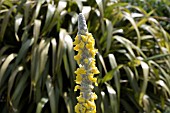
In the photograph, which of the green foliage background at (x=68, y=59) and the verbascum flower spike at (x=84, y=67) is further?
the green foliage background at (x=68, y=59)

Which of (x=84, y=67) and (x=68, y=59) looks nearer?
(x=84, y=67)

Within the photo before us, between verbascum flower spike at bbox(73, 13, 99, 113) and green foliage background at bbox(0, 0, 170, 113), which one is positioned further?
green foliage background at bbox(0, 0, 170, 113)

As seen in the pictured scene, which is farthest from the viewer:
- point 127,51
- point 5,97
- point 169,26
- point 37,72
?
point 169,26

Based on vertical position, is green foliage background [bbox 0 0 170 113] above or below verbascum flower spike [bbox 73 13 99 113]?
below

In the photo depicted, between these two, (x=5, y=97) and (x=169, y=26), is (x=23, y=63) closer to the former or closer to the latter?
(x=5, y=97)

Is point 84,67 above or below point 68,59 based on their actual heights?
above

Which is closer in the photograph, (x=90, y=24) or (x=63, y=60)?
(x=63, y=60)

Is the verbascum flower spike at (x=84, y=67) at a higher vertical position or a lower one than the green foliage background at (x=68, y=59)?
higher

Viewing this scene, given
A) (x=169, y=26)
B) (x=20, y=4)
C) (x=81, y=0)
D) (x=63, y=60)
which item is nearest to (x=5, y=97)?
(x=63, y=60)
